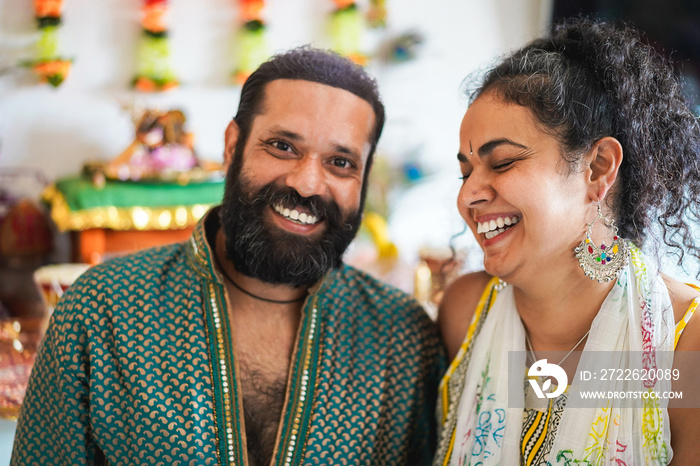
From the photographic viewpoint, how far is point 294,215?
1.98m

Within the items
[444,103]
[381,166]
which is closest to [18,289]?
[381,166]

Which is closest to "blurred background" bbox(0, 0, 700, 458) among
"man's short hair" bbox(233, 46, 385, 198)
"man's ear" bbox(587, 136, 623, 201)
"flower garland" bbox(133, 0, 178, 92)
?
"flower garland" bbox(133, 0, 178, 92)

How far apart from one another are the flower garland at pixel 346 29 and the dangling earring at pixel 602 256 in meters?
4.96

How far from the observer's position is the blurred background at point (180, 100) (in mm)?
4863

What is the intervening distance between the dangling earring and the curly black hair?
7cm

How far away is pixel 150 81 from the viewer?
5.68m

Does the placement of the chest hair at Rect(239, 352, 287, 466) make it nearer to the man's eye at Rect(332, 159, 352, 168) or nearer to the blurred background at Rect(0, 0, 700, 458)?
the man's eye at Rect(332, 159, 352, 168)

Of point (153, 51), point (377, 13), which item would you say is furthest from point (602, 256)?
point (377, 13)

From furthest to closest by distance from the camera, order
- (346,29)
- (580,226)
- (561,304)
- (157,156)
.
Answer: (346,29) < (157,156) < (561,304) < (580,226)

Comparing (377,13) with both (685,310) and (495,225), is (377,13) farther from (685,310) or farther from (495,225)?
(685,310)

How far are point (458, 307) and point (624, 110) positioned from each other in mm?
790

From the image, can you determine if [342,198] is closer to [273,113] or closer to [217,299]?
[273,113]

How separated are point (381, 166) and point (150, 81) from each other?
7.62 ft

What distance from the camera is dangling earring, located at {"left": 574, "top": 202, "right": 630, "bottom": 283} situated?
175cm
